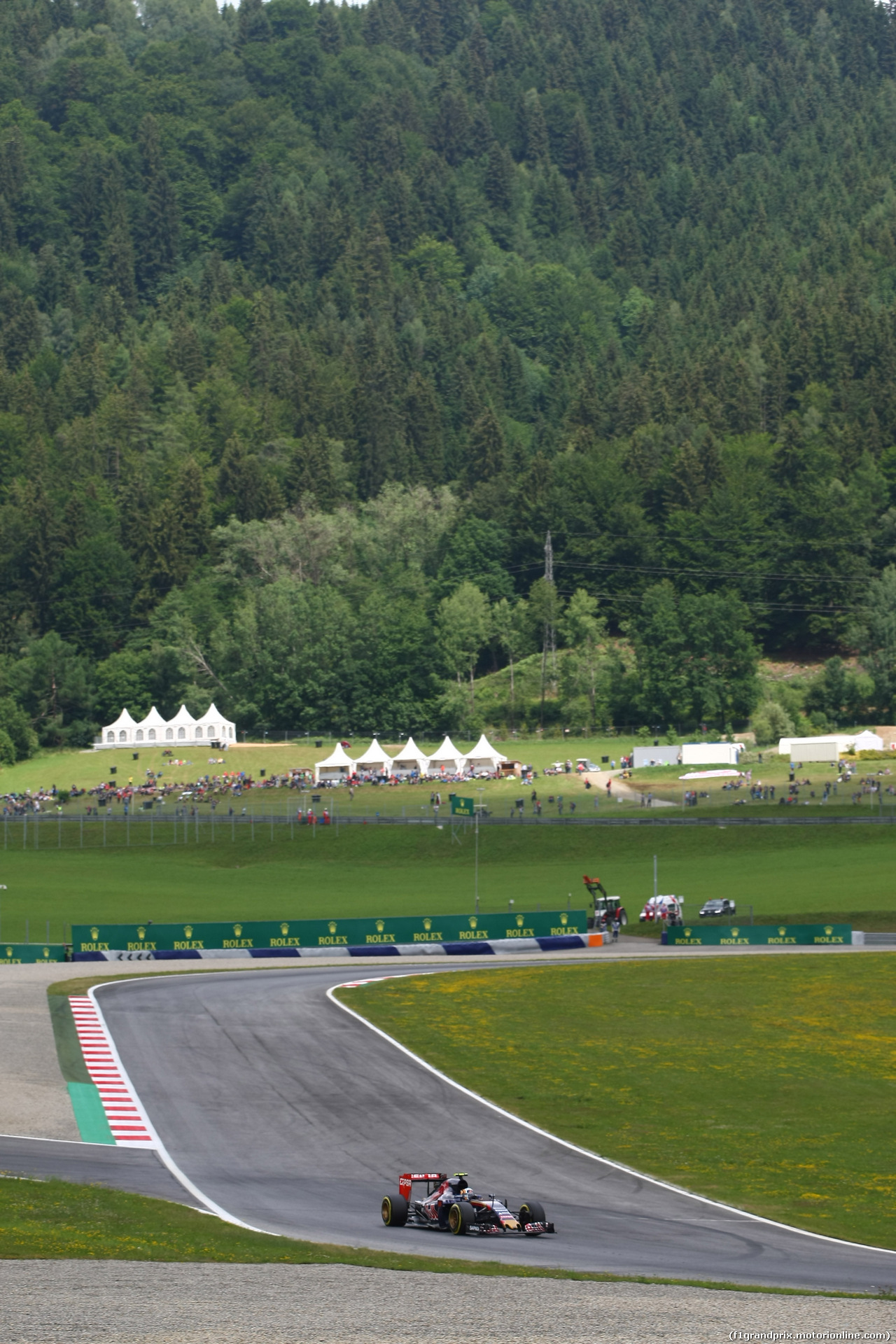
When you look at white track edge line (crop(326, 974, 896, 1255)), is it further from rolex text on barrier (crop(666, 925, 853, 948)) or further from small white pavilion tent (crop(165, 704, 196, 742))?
small white pavilion tent (crop(165, 704, 196, 742))

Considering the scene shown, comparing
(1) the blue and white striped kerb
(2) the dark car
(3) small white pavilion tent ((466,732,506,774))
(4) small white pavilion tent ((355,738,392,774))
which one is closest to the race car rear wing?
(1) the blue and white striped kerb

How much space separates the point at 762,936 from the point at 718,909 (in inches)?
209

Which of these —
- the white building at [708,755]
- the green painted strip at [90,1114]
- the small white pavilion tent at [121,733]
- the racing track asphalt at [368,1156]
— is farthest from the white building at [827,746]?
the green painted strip at [90,1114]

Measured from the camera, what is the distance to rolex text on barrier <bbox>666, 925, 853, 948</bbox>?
73.4 metres

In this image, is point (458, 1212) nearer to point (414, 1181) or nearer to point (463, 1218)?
point (463, 1218)

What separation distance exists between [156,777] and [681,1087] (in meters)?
95.8

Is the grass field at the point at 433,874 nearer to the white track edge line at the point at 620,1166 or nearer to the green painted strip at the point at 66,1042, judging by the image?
the green painted strip at the point at 66,1042

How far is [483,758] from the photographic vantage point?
12725cm

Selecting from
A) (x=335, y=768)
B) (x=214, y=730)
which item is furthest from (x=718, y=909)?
(x=214, y=730)

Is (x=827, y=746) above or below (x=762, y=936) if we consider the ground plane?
above

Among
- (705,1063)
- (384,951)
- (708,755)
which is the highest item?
(708,755)

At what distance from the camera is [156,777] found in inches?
5207

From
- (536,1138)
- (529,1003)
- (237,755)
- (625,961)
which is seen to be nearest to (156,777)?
(237,755)

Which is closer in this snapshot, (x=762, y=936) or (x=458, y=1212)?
(x=458, y=1212)
